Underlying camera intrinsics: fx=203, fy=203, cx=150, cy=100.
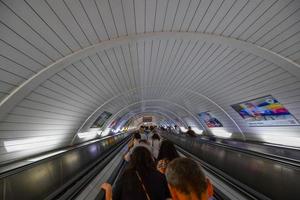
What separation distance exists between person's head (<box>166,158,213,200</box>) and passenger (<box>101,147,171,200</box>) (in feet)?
2.73

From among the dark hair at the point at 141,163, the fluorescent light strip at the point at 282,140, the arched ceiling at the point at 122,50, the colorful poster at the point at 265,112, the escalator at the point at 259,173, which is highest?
the arched ceiling at the point at 122,50

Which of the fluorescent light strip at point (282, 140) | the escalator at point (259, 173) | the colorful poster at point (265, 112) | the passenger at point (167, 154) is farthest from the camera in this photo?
the fluorescent light strip at point (282, 140)

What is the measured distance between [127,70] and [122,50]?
2.59 meters

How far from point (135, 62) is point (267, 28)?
5.75 m

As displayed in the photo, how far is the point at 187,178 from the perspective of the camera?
1.55 m

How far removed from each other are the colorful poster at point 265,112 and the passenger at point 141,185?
940 centimetres

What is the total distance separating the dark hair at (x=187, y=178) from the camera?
4.99 feet

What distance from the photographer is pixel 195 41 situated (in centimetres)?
784

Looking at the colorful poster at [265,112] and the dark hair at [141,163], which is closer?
the dark hair at [141,163]

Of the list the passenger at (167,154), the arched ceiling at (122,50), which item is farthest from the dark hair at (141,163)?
the arched ceiling at (122,50)

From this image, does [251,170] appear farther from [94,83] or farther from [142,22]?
[94,83]

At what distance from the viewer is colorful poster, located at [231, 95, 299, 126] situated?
992 centimetres

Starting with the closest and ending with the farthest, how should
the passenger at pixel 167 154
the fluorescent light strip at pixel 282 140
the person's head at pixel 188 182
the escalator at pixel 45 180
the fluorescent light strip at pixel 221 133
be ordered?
the person's head at pixel 188 182, the escalator at pixel 45 180, the passenger at pixel 167 154, the fluorescent light strip at pixel 282 140, the fluorescent light strip at pixel 221 133

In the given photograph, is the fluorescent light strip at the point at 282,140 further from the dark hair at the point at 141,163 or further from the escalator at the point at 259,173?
the dark hair at the point at 141,163
